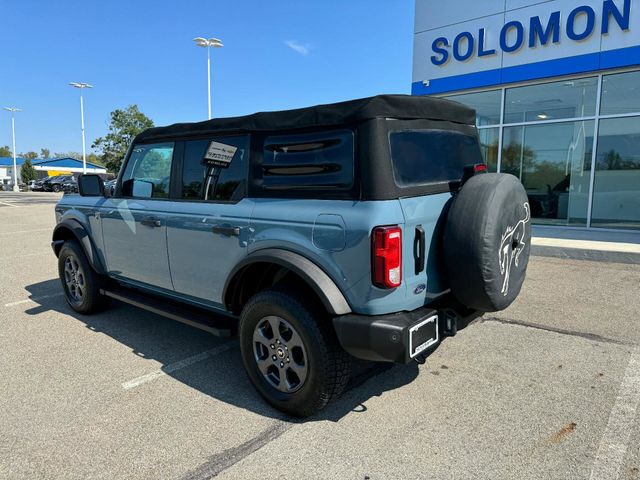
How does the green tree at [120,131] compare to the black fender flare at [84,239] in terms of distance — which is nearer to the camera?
A: the black fender flare at [84,239]

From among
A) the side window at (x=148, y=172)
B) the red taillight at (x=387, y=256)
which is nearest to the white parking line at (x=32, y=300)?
the side window at (x=148, y=172)

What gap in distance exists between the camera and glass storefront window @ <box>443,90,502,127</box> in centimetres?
1209

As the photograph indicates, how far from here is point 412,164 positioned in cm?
289

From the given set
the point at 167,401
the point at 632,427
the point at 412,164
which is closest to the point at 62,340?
the point at 167,401

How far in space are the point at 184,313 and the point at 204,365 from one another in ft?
1.51

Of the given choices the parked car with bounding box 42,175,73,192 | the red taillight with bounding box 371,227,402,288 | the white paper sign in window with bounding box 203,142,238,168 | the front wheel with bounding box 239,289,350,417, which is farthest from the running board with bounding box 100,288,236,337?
the parked car with bounding box 42,175,73,192

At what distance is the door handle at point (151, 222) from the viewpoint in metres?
3.84

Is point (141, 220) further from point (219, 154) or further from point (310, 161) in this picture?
point (310, 161)

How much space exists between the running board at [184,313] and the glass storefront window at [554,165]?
10531 millimetres

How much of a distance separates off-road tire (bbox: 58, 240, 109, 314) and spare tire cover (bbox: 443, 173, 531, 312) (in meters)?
3.70

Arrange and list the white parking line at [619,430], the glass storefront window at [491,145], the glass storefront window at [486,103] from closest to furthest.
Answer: the white parking line at [619,430] → the glass storefront window at [486,103] → the glass storefront window at [491,145]

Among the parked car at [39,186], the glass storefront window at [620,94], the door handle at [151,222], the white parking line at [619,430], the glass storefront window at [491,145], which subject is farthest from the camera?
the parked car at [39,186]

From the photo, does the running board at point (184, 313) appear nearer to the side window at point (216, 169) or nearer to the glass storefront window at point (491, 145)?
the side window at point (216, 169)

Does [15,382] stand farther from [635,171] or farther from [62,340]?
[635,171]
